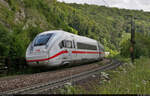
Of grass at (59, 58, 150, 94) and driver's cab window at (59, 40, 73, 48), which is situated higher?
driver's cab window at (59, 40, 73, 48)

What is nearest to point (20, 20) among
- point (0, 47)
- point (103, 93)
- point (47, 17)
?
point (47, 17)

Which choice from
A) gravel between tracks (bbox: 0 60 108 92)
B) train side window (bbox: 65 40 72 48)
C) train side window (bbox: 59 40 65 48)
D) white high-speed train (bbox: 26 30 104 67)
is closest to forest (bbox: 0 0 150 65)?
white high-speed train (bbox: 26 30 104 67)

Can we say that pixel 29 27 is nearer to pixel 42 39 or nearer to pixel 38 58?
pixel 42 39

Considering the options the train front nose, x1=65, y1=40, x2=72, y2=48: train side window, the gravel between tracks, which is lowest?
the gravel between tracks

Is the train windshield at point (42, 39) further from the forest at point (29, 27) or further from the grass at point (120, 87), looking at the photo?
the grass at point (120, 87)

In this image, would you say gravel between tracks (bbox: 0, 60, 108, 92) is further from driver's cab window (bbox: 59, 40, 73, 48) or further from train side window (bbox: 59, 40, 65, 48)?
driver's cab window (bbox: 59, 40, 73, 48)

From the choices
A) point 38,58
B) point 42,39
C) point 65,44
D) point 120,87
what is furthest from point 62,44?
point 120,87

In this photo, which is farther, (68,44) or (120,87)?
(68,44)

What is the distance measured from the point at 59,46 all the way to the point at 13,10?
1840cm

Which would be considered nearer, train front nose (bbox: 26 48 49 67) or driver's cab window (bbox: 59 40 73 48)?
train front nose (bbox: 26 48 49 67)

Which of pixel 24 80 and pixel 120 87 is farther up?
pixel 120 87

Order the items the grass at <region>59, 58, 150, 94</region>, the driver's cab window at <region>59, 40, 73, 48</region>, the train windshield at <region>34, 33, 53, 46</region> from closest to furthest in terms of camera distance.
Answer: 1. the grass at <region>59, 58, 150, 94</region>
2. the train windshield at <region>34, 33, 53, 46</region>
3. the driver's cab window at <region>59, 40, 73, 48</region>

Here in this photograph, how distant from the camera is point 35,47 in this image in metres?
14.8

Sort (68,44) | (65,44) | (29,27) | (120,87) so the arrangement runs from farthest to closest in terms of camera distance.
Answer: (29,27) → (68,44) → (65,44) → (120,87)
